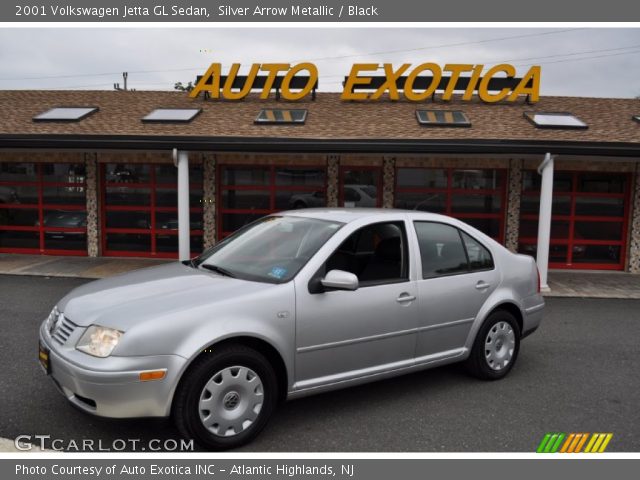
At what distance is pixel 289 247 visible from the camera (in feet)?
14.4

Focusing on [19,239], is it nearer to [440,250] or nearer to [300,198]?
[300,198]

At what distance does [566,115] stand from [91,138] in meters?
11.0

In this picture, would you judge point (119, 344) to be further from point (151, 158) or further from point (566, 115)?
point (566, 115)

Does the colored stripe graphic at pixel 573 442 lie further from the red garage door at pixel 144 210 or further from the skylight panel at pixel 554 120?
the red garage door at pixel 144 210

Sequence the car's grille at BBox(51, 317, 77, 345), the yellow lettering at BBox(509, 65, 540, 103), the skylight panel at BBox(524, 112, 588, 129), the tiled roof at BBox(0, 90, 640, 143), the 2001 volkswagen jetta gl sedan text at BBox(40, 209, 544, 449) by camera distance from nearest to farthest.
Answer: the 2001 volkswagen jetta gl sedan text at BBox(40, 209, 544, 449) < the car's grille at BBox(51, 317, 77, 345) < the tiled roof at BBox(0, 90, 640, 143) < the skylight panel at BBox(524, 112, 588, 129) < the yellow lettering at BBox(509, 65, 540, 103)

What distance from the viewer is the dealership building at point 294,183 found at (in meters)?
12.6

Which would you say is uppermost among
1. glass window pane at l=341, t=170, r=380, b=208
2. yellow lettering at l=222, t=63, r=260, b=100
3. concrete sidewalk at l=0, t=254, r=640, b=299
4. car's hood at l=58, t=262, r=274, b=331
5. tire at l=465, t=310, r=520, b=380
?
yellow lettering at l=222, t=63, r=260, b=100

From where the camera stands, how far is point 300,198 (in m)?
13.1

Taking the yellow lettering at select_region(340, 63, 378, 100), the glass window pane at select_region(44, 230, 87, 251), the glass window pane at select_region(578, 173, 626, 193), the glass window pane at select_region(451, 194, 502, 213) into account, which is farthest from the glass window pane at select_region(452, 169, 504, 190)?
the glass window pane at select_region(44, 230, 87, 251)

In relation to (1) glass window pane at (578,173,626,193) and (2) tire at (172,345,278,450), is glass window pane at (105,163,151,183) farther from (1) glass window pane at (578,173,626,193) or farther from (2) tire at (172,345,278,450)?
(2) tire at (172,345,278,450)

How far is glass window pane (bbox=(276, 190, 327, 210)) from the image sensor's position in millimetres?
13086

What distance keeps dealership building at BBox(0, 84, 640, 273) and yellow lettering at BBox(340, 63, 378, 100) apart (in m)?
1.09

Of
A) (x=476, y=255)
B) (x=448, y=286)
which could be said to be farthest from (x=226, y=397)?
(x=476, y=255)

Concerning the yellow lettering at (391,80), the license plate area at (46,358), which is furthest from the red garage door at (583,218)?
the license plate area at (46,358)
